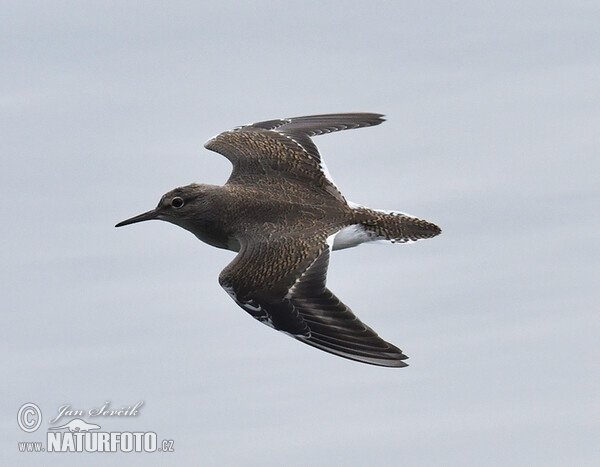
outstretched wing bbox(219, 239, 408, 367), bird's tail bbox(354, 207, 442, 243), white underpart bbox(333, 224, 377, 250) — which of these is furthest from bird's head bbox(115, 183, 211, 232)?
bird's tail bbox(354, 207, 442, 243)

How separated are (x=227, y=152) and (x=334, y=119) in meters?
2.72

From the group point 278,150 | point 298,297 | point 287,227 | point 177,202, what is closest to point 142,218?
point 177,202

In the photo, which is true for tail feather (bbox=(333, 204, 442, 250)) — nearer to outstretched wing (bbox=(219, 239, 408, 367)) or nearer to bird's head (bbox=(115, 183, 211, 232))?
outstretched wing (bbox=(219, 239, 408, 367))

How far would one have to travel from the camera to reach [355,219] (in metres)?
23.0

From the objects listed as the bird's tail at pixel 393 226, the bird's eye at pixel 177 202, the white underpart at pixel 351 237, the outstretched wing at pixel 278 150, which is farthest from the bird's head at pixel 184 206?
the bird's tail at pixel 393 226

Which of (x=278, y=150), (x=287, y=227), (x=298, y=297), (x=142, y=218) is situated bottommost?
(x=298, y=297)

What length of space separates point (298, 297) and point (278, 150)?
3996 mm

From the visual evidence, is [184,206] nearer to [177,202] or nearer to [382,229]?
[177,202]

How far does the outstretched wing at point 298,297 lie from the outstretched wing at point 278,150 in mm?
2071

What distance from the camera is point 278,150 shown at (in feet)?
79.9

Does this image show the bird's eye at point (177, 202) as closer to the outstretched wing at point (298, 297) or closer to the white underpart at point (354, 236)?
the outstretched wing at point (298, 297)

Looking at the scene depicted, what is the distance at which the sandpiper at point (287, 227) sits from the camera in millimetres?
20438

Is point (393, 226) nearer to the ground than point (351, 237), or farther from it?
farther from it

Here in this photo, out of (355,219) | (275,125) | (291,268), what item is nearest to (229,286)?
(291,268)
